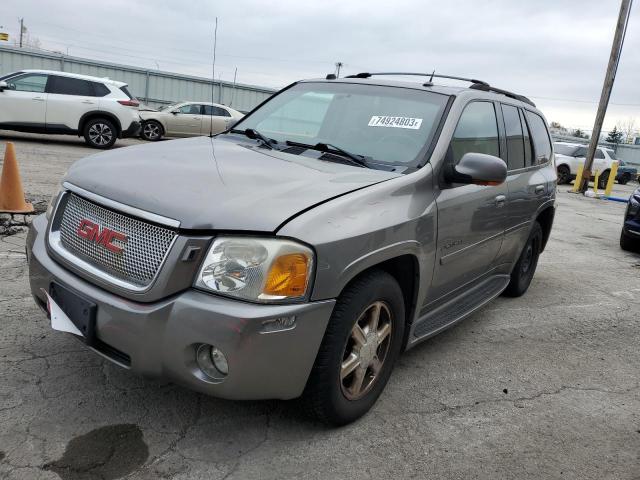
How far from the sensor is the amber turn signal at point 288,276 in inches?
89.0

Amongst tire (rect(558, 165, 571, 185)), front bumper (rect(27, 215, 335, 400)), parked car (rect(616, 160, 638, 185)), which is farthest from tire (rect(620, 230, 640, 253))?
parked car (rect(616, 160, 638, 185))

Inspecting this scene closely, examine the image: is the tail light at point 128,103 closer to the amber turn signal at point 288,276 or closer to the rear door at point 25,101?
the rear door at point 25,101

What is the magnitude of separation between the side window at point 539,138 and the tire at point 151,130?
14.1m

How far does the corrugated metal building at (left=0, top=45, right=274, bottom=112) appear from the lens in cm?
2019

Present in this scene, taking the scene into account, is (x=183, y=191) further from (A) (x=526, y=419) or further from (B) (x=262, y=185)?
(A) (x=526, y=419)

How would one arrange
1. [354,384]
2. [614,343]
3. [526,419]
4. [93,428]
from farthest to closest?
1. [614,343]
2. [526,419]
3. [354,384]
4. [93,428]

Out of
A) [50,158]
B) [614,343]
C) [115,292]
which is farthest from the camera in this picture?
[50,158]

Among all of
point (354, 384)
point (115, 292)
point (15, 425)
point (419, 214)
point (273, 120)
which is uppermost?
point (273, 120)

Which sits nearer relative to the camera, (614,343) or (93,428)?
(93,428)

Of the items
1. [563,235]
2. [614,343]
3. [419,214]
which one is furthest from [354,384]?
[563,235]

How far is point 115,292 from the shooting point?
94.7 inches

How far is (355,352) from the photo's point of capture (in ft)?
8.95

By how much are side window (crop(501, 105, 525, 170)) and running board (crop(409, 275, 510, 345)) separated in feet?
2.96

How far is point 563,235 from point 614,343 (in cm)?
536
